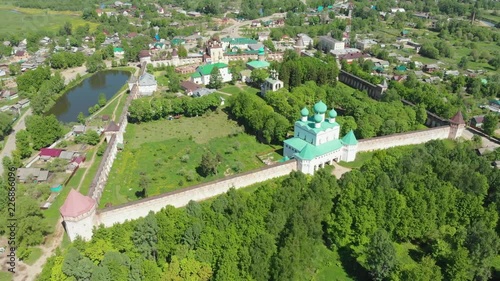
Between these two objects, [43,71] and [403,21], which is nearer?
[43,71]

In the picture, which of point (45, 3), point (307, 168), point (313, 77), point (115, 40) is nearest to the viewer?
point (307, 168)

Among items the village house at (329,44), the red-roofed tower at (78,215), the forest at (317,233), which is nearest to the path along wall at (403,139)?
the forest at (317,233)

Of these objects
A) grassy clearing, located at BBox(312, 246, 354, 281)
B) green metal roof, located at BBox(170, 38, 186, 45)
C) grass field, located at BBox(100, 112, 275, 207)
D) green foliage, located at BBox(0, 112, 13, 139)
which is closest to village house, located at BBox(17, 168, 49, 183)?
grass field, located at BBox(100, 112, 275, 207)

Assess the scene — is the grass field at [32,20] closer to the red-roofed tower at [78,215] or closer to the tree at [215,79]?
the tree at [215,79]

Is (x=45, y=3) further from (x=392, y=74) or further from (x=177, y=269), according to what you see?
(x=177, y=269)

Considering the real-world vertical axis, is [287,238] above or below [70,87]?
above

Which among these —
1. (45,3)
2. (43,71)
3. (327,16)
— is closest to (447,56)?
(327,16)
